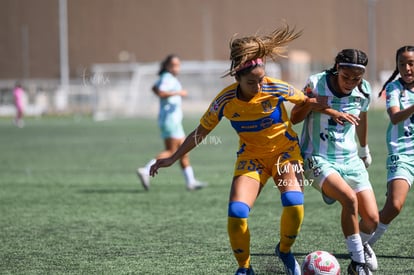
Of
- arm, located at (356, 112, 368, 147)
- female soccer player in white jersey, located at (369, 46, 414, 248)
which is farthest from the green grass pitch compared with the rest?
arm, located at (356, 112, 368, 147)

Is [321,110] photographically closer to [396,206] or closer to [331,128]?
[331,128]

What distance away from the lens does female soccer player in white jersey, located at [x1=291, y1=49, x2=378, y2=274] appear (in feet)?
19.7

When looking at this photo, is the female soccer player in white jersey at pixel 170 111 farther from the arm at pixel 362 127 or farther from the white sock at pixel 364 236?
the white sock at pixel 364 236

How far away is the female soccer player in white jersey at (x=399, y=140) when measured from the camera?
21.7 feet

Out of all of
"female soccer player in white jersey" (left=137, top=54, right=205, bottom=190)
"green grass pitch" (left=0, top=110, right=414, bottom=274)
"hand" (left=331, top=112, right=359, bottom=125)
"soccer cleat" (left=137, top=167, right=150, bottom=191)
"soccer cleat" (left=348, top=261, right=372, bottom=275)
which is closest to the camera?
Answer: "soccer cleat" (left=348, top=261, right=372, bottom=275)

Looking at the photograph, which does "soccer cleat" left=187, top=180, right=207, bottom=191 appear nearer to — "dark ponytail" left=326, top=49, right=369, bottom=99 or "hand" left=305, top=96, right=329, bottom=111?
"hand" left=305, top=96, right=329, bottom=111

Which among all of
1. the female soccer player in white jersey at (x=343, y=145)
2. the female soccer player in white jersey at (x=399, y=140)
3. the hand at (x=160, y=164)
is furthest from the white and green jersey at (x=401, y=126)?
the hand at (x=160, y=164)

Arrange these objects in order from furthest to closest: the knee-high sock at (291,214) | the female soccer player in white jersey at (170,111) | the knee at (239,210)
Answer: the female soccer player in white jersey at (170,111), the knee-high sock at (291,214), the knee at (239,210)

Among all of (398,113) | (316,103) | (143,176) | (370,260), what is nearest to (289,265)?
(370,260)

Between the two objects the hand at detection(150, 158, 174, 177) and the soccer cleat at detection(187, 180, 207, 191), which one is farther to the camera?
the soccer cleat at detection(187, 180, 207, 191)

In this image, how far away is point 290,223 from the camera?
19.3ft

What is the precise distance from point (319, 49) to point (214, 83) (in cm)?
2044

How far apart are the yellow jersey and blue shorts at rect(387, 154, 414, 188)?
1.21 metres

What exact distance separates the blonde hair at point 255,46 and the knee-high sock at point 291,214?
1013 millimetres
